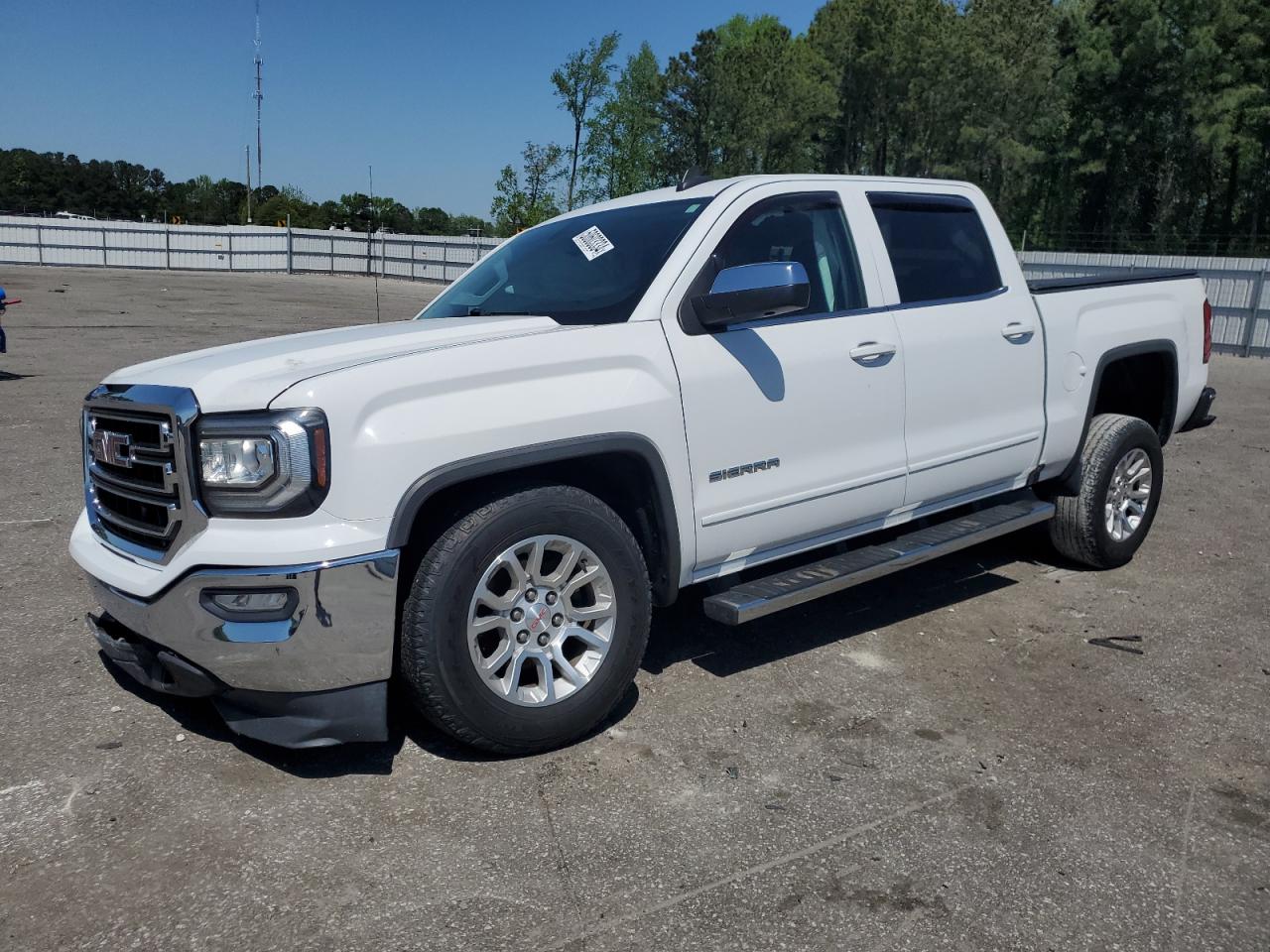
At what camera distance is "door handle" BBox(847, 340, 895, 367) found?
415 centimetres

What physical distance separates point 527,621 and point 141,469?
1288 mm

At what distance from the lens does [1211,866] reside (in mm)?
2887

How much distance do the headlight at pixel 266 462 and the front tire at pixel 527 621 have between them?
0.43m

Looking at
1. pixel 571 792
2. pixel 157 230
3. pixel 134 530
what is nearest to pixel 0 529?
pixel 134 530

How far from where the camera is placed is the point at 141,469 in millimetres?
3199

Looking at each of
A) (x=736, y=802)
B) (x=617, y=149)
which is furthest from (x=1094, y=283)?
(x=617, y=149)

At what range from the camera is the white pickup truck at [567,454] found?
2953mm

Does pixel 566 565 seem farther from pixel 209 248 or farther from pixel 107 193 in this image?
pixel 107 193

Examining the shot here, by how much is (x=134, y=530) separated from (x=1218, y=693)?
4.04 metres

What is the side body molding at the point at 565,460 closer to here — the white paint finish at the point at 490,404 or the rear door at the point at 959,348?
the white paint finish at the point at 490,404

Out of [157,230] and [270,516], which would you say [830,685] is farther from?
[157,230]

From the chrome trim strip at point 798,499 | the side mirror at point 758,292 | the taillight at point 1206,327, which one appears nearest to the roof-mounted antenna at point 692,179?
the side mirror at point 758,292

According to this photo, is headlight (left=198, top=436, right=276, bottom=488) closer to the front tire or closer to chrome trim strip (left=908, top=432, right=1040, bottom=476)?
the front tire

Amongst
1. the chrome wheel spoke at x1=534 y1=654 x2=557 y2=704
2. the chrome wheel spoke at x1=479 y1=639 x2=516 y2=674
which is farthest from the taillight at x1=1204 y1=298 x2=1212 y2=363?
the chrome wheel spoke at x1=479 y1=639 x2=516 y2=674
